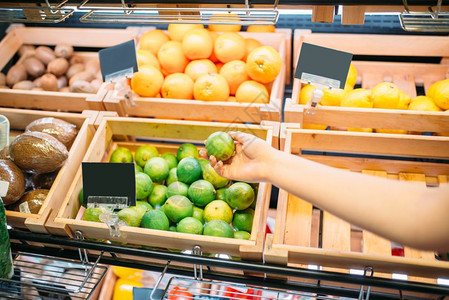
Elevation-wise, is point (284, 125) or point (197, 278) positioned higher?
point (284, 125)

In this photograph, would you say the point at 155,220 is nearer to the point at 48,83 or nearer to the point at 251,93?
the point at 251,93

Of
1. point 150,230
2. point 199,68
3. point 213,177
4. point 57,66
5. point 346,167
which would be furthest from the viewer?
point 57,66

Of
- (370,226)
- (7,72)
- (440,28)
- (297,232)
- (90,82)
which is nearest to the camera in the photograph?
(370,226)

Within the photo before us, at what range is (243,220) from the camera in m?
1.58

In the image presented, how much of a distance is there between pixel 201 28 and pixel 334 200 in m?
1.55

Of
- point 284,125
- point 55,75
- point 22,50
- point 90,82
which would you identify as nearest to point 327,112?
point 284,125

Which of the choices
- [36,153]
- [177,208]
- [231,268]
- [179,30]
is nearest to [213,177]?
[177,208]

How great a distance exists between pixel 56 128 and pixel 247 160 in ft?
3.14

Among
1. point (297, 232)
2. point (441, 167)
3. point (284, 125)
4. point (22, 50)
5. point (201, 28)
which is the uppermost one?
point (201, 28)

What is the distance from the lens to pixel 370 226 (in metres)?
1.00

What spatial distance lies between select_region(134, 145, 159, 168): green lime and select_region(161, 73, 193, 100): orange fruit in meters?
0.33

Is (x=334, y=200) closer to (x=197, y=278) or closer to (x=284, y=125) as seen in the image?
(x=197, y=278)

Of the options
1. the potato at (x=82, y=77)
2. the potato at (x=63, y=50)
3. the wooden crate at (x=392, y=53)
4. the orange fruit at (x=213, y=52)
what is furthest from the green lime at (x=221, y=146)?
the potato at (x=63, y=50)

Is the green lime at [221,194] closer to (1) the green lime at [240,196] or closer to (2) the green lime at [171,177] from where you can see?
(1) the green lime at [240,196]
